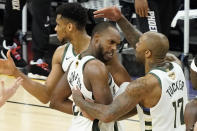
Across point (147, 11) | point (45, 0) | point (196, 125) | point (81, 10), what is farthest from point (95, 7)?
point (196, 125)

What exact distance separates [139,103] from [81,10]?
1205mm

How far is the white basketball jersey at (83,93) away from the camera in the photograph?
17.2 feet

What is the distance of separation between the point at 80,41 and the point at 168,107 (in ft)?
4.05

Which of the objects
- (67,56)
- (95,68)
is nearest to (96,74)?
(95,68)

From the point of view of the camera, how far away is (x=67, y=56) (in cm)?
615

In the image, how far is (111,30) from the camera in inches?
210

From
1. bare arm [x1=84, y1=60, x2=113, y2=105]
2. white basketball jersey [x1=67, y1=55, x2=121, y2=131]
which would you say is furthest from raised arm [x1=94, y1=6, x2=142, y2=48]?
bare arm [x1=84, y1=60, x2=113, y2=105]

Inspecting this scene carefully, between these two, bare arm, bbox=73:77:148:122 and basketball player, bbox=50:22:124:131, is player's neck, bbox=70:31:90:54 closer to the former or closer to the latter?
basketball player, bbox=50:22:124:131

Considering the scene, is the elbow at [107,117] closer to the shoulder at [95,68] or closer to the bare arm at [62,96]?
the shoulder at [95,68]

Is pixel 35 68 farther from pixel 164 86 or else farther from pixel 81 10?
pixel 164 86

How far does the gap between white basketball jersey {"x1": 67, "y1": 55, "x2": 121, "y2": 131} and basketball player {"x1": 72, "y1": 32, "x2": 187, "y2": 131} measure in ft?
0.41

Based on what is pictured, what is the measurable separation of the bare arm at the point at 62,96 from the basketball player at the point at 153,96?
0.66m

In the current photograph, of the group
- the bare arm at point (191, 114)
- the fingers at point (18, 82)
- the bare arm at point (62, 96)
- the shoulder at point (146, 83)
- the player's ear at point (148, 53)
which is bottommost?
the bare arm at point (62, 96)

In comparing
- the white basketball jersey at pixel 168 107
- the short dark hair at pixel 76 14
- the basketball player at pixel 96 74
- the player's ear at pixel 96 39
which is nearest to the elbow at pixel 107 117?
the basketball player at pixel 96 74
